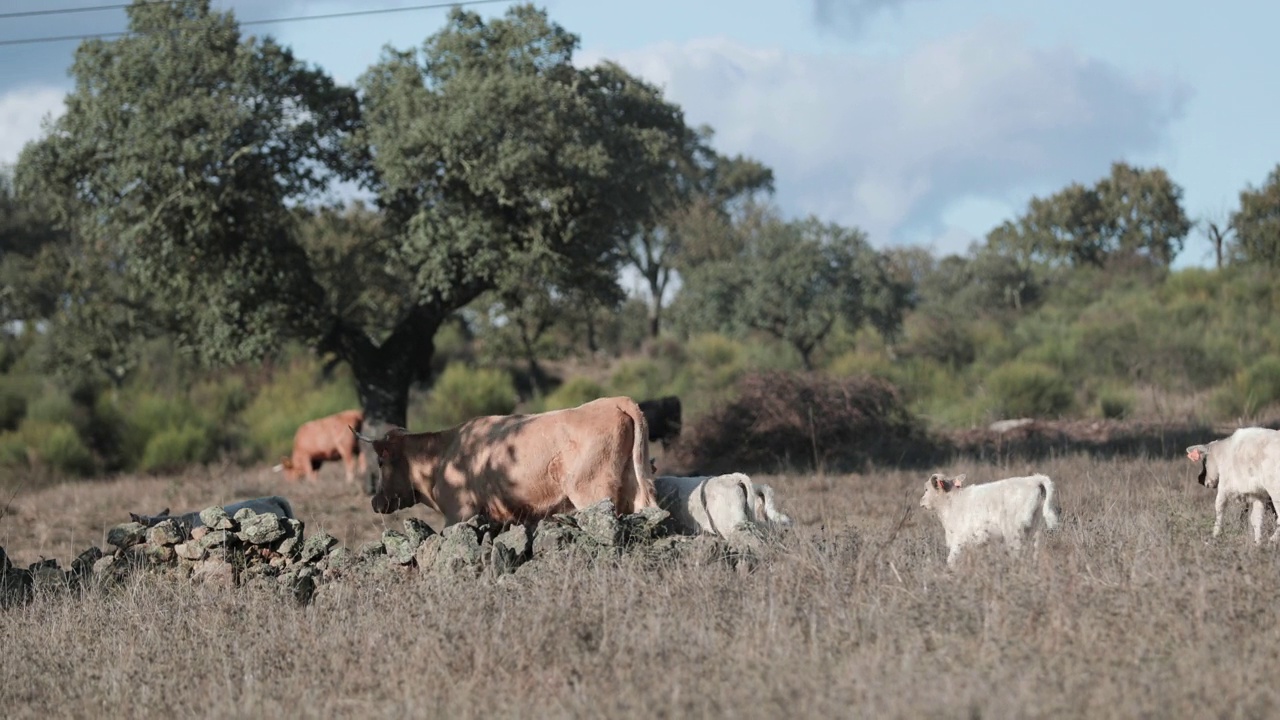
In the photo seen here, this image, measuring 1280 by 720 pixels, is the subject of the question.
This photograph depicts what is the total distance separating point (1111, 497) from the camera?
11992 millimetres

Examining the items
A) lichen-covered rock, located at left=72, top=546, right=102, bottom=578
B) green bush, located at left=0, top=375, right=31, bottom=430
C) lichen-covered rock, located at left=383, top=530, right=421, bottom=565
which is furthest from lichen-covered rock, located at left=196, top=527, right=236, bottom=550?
green bush, located at left=0, top=375, right=31, bottom=430

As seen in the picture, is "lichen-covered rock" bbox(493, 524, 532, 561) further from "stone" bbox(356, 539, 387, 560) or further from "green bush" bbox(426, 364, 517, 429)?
"green bush" bbox(426, 364, 517, 429)

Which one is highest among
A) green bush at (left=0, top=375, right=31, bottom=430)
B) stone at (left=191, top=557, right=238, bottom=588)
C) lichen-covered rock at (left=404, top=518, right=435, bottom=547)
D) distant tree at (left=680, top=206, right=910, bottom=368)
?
distant tree at (left=680, top=206, right=910, bottom=368)

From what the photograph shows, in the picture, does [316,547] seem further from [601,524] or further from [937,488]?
[937,488]

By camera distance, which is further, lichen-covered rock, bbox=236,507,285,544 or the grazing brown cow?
the grazing brown cow

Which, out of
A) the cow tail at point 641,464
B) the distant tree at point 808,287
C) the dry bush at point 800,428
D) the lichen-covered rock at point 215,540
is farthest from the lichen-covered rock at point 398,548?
the distant tree at point 808,287

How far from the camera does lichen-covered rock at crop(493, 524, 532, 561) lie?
9969 mm

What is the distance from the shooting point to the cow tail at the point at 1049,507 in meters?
9.55

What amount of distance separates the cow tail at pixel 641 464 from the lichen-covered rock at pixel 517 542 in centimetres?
147

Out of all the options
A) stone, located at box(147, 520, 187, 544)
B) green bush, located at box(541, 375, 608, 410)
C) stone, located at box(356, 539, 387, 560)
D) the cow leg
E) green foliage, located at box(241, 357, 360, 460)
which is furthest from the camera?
green bush, located at box(541, 375, 608, 410)

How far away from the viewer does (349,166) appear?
22.0m

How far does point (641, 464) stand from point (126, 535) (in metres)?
4.41

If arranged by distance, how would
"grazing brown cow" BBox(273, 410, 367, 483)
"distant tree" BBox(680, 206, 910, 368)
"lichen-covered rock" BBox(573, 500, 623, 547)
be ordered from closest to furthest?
1. "lichen-covered rock" BBox(573, 500, 623, 547)
2. "grazing brown cow" BBox(273, 410, 367, 483)
3. "distant tree" BBox(680, 206, 910, 368)

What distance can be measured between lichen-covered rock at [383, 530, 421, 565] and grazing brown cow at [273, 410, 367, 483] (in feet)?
46.5
